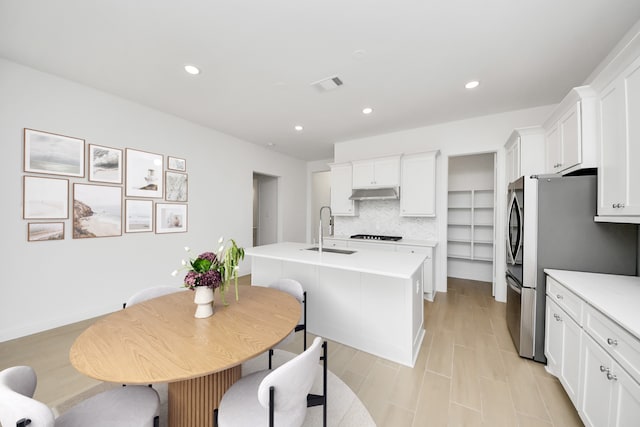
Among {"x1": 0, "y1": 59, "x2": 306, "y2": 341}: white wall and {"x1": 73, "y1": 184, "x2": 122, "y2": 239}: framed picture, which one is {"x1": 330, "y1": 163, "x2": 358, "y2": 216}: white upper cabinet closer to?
{"x1": 0, "y1": 59, "x2": 306, "y2": 341}: white wall

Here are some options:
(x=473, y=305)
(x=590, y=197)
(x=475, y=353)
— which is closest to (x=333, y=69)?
(x=590, y=197)

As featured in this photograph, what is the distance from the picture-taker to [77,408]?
106 centimetres

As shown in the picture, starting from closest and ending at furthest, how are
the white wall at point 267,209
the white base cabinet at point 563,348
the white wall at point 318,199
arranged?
1. the white base cabinet at point 563,348
2. the white wall at point 267,209
3. the white wall at point 318,199

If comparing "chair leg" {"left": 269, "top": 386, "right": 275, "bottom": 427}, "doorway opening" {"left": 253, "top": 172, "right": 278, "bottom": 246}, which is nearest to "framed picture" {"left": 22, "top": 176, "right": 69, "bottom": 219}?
"chair leg" {"left": 269, "top": 386, "right": 275, "bottom": 427}

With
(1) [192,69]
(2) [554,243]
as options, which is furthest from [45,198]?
(2) [554,243]

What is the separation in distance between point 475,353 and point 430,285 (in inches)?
54.0

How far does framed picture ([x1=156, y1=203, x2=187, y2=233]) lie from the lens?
3533 millimetres

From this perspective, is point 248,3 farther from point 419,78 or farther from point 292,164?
point 292,164

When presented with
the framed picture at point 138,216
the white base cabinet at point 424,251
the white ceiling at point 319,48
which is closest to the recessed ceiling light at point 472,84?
the white ceiling at point 319,48

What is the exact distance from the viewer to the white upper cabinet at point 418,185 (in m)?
3.89

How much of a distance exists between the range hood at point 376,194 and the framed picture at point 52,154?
3927 millimetres

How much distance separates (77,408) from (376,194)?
411cm

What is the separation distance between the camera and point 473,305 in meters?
3.43

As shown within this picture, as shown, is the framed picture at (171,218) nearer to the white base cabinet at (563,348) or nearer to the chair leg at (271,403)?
the chair leg at (271,403)
